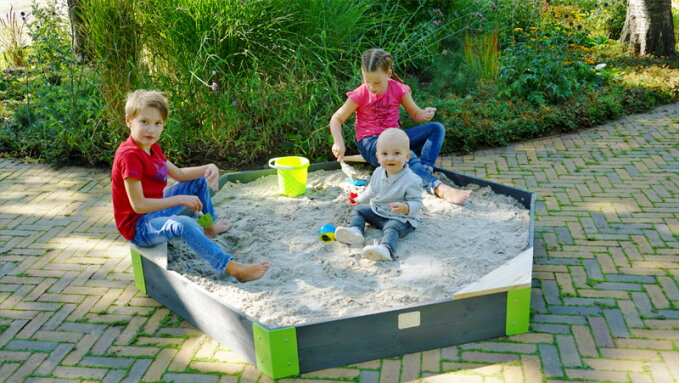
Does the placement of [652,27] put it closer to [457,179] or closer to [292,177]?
[457,179]

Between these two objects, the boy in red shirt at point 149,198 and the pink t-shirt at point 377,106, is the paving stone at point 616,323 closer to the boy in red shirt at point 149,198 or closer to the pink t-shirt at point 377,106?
the boy in red shirt at point 149,198

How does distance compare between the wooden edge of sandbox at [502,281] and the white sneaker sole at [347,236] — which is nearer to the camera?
the wooden edge of sandbox at [502,281]

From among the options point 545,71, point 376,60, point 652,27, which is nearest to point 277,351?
point 376,60

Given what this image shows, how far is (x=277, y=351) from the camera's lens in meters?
3.06

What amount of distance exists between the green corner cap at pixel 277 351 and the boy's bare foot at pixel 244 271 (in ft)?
2.12

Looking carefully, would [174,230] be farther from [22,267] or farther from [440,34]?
[440,34]

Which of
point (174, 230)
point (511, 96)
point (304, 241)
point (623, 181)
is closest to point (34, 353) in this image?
point (174, 230)

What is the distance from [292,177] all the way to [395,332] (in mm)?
2103

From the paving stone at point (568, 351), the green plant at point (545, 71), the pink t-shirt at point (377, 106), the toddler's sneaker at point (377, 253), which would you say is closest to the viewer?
the paving stone at point (568, 351)

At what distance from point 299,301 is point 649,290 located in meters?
2.03

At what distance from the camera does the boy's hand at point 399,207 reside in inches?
165

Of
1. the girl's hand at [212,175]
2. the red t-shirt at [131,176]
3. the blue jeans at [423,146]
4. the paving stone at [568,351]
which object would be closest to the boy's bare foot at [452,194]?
the blue jeans at [423,146]

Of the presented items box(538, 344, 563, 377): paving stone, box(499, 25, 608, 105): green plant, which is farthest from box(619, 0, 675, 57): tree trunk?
box(538, 344, 563, 377): paving stone

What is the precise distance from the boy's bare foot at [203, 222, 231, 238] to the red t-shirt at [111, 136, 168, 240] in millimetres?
495
